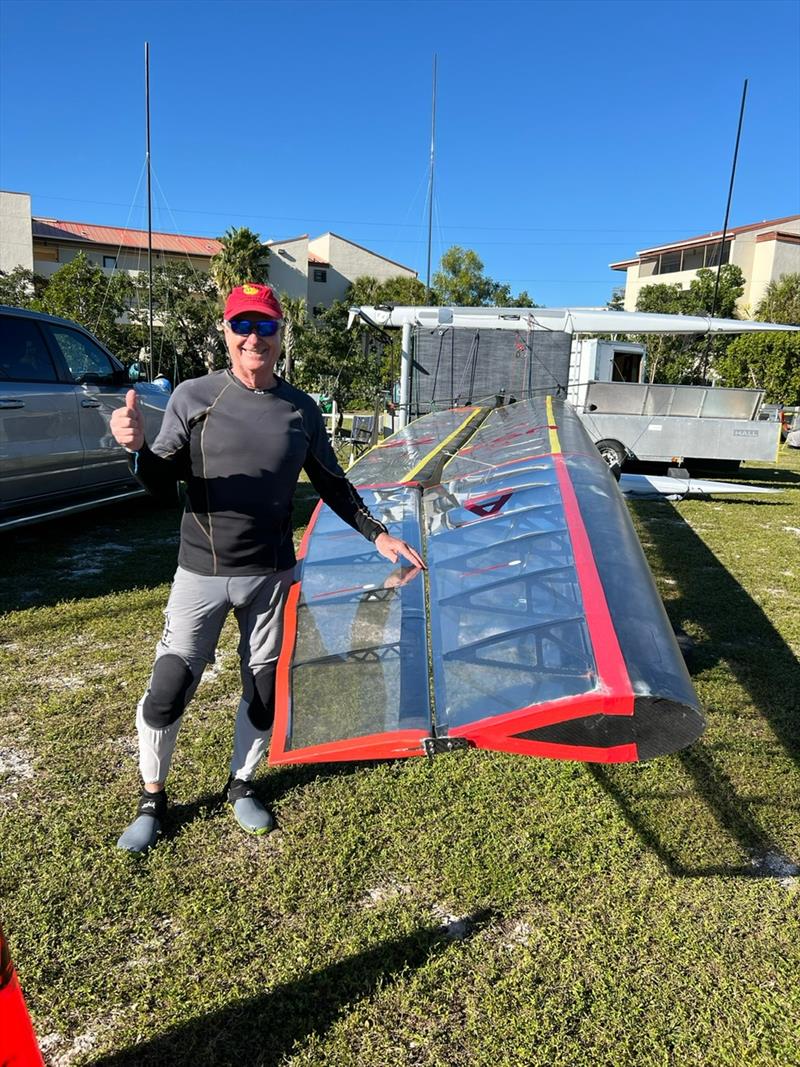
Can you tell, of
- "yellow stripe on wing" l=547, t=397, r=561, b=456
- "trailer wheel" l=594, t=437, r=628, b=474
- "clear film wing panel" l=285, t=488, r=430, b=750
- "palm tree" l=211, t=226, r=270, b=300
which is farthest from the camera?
"palm tree" l=211, t=226, r=270, b=300

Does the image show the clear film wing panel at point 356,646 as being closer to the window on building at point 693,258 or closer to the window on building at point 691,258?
the window on building at point 691,258

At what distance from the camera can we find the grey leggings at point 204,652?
99.0 inches

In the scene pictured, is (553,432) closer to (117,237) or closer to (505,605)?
(505,605)

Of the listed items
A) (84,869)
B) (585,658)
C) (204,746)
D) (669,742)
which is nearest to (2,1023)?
(84,869)

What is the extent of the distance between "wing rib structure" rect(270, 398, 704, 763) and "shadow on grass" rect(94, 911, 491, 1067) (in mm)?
637

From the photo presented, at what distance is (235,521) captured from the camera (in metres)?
2.49

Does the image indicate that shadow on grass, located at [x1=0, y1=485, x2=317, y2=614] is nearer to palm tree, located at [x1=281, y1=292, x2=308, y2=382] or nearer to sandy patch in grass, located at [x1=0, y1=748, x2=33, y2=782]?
sandy patch in grass, located at [x1=0, y1=748, x2=33, y2=782]

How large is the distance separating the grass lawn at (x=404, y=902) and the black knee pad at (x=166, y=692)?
1.50 ft

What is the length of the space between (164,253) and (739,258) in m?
35.3

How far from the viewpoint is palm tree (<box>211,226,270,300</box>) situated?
121ft

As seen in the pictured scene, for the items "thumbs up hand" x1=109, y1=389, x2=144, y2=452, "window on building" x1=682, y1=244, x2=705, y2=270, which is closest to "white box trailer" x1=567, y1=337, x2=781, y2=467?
"thumbs up hand" x1=109, y1=389, x2=144, y2=452

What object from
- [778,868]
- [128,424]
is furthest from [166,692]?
[778,868]

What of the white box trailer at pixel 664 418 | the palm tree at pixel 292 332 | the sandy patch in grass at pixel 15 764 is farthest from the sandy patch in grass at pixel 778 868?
the palm tree at pixel 292 332

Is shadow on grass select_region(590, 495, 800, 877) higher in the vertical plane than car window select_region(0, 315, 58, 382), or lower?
lower
